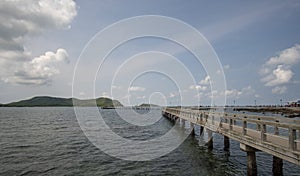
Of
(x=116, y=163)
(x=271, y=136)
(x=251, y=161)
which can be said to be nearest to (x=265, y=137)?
(x=271, y=136)

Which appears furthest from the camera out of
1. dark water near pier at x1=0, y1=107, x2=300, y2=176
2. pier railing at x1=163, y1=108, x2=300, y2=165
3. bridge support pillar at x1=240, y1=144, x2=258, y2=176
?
dark water near pier at x1=0, y1=107, x2=300, y2=176

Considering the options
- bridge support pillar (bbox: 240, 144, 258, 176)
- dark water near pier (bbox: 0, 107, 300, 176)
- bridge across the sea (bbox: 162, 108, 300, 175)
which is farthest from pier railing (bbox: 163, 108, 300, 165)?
dark water near pier (bbox: 0, 107, 300, 176)

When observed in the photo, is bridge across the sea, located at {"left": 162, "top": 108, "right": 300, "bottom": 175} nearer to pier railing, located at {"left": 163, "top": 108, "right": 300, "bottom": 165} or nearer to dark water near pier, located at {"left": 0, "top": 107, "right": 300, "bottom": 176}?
pier railing, located at {"left": 163, "top": 108, "right": 300, "bottom": 165}

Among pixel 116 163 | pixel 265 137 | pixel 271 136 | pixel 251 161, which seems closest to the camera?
pixel 265 137

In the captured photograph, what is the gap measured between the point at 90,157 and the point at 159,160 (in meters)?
4.77

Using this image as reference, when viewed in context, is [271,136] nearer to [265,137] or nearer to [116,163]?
[265,137]

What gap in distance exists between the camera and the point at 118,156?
17656 millimetres

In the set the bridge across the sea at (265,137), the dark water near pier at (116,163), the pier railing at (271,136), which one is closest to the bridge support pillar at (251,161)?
the bridge across the sea at (265,137)

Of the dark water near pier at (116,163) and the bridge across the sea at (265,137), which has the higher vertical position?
the bridge across the sea at (265,137)

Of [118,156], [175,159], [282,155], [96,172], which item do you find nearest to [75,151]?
[118,156]

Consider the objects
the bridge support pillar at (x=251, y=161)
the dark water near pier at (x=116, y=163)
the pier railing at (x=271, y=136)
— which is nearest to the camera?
the pier railing at (x=271, y=136)

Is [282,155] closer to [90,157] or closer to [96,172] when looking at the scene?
[96,172]

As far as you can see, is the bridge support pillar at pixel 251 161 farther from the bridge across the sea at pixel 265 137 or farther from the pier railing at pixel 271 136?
the pier railing at pixel 271 136

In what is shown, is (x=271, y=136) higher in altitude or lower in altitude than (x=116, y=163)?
higher
